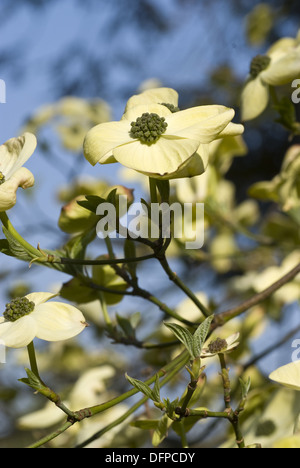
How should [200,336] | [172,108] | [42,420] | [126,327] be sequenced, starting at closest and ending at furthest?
[200,336] → [172,108] → [126,327] → [42,420]

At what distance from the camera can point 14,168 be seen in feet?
1.53

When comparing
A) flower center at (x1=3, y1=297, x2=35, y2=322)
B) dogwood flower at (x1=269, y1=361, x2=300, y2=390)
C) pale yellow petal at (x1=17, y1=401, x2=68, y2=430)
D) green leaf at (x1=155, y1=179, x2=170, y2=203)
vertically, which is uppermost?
green leaf at (x1=155, y1=179, x2=170, y2=203)

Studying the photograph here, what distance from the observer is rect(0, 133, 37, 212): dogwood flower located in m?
0.43

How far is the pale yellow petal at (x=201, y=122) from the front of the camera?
0.44 meters

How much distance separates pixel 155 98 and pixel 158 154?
0.13m

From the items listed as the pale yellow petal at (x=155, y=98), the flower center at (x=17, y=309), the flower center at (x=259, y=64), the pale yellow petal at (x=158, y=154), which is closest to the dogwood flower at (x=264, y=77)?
the flower center at (x=259, y=64)

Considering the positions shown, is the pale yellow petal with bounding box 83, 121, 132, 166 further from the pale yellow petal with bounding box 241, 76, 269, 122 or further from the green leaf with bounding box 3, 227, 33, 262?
the pale yellow petal with bounding box 241, 76, 269, 122

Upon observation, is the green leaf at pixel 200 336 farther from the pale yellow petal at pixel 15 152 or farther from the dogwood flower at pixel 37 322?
the pale yellow petal at pixel 15 152

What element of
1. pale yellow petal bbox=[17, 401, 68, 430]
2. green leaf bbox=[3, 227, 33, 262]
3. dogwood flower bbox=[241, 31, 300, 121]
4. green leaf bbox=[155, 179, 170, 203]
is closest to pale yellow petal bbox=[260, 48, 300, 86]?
dogwood flower bbox=[241, 31, 300, 121]

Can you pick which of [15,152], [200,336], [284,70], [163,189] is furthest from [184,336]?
[284,70]

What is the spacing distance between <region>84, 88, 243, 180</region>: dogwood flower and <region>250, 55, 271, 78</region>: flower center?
222 millimetres

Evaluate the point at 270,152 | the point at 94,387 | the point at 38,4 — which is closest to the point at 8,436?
the point at 94,387

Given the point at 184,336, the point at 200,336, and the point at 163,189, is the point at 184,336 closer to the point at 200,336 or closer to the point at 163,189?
the point at 200,336
